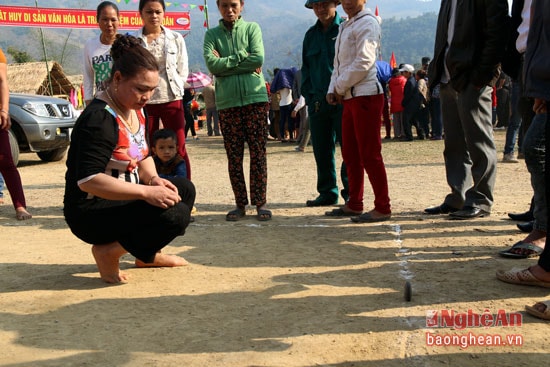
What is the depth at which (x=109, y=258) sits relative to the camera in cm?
370

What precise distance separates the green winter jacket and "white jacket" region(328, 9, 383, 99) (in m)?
0.77

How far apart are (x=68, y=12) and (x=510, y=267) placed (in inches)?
968

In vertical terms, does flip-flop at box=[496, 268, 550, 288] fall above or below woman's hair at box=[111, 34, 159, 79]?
below

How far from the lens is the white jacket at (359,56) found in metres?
5.17

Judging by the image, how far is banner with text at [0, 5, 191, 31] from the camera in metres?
23.5

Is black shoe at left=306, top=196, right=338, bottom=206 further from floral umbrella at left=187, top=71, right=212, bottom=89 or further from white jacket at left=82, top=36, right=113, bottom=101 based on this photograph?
floral umbrella at left=187, top=71, right=212, bottom=89

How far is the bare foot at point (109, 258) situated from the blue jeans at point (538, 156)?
8.40 ft

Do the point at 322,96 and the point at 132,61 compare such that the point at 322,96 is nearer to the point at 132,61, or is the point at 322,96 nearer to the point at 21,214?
the point at 132,61

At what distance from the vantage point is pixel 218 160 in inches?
466

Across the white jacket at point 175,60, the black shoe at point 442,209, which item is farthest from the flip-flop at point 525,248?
the white jacket at point 175,60

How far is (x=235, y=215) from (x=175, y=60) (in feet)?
5.22

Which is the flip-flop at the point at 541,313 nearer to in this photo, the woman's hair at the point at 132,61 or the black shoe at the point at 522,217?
the black shoe at the point at 522,217

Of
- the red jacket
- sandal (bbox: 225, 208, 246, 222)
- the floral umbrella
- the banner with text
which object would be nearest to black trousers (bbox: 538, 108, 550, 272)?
sandal (bbox: 225, 208, 246, 222)

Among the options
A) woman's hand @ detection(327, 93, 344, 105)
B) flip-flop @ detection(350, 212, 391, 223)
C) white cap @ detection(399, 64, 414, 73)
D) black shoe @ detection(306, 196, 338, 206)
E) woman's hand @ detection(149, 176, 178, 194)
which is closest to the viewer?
woman's hand @ detection(149, 176, 178, 194)
